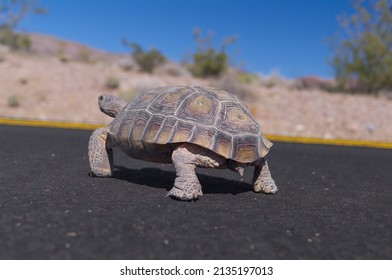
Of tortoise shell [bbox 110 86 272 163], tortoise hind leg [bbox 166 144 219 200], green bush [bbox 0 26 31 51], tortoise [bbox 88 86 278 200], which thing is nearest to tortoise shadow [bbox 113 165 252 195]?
tortoise [bbox 88 86 278 200]

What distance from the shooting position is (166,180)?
17.2 ft

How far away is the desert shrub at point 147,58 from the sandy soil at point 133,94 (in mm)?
2159

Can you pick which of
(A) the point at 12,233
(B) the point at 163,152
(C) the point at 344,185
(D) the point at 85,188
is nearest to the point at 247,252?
→ (A) the point at 12,233

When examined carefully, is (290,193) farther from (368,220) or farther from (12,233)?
(12,233)

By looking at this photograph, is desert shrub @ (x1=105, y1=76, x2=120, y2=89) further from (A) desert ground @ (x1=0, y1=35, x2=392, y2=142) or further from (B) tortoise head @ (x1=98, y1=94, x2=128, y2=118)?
(B) tortoise head @ (x1=98, y1=94, x2=128, y2=118)

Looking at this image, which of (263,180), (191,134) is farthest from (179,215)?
(263,180)

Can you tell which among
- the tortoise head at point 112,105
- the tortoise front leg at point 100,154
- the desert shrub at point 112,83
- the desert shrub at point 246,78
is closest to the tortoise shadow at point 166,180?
the tortoise front leg at point 100,154

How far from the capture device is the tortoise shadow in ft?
15.9

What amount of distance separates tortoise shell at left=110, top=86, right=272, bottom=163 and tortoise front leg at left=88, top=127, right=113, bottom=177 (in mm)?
418

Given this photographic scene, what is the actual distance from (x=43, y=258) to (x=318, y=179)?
452 cm

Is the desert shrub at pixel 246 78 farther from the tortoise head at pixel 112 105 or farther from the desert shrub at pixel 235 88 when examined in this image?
the tortoise head at pixel 112 105

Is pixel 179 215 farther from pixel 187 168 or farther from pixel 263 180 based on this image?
pixel 263 180

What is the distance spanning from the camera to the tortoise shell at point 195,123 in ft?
13.4
